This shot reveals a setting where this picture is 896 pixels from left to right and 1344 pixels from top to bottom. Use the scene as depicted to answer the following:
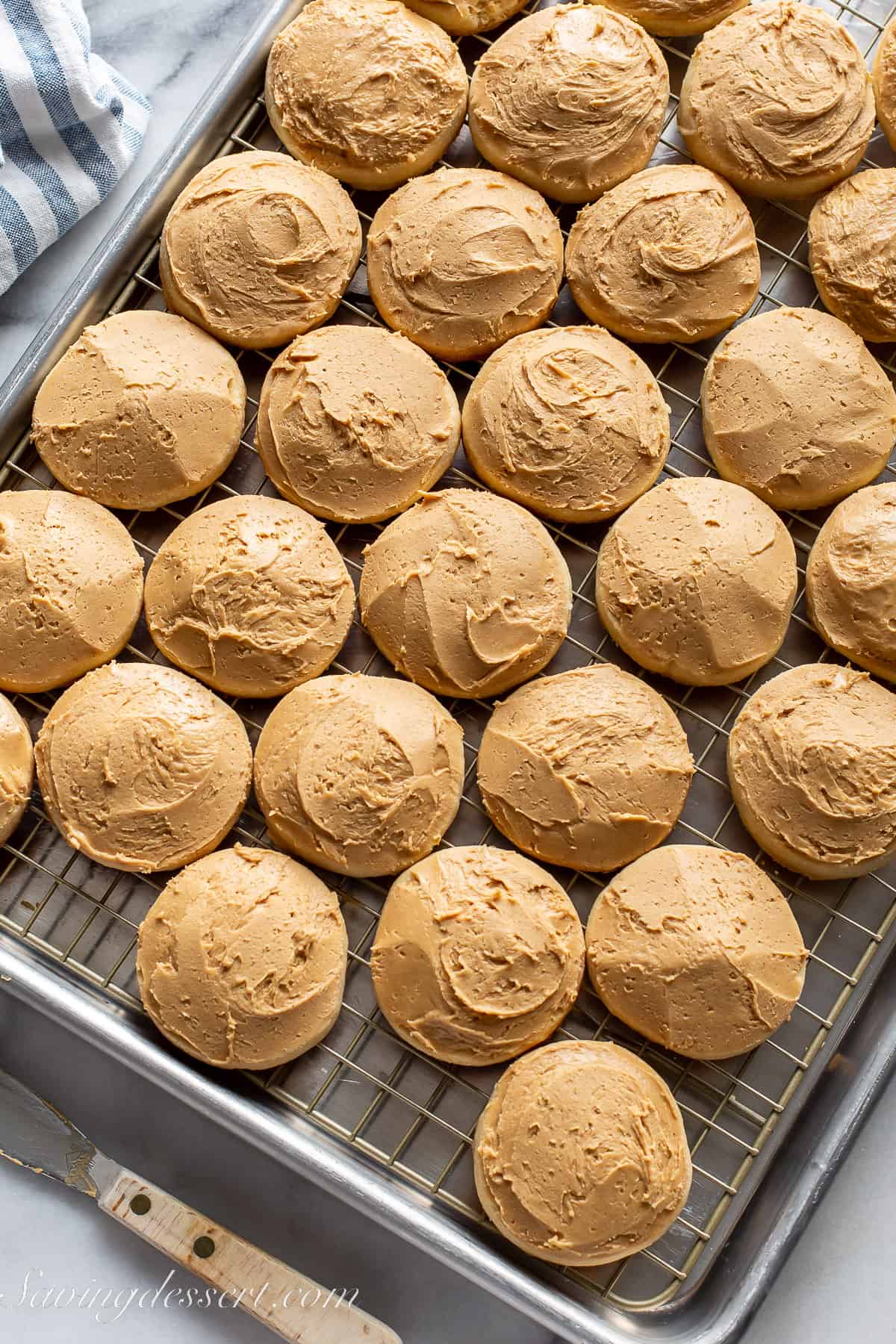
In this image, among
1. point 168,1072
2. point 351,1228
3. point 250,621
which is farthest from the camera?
point 351,1228

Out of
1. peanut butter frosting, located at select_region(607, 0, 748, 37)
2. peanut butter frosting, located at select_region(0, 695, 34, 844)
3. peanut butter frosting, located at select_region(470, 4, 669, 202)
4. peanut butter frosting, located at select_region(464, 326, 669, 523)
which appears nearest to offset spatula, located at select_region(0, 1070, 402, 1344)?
peanut butter frosting, located at select_region(0, 695, 34, 844)

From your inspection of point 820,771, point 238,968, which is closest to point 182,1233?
point 238,968

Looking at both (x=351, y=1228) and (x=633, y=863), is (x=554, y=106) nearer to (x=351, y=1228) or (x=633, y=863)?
(x=633, y=863)

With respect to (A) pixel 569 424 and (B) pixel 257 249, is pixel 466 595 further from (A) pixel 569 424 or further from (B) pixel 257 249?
(B) pixel 257 249

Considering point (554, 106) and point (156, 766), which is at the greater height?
point (554, 106)

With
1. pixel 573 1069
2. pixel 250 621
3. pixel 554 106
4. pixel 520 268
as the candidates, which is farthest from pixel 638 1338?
pixel 554 106
